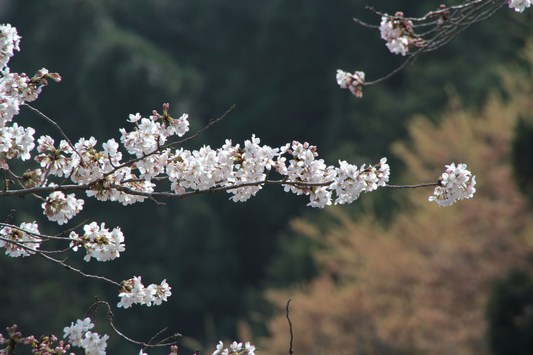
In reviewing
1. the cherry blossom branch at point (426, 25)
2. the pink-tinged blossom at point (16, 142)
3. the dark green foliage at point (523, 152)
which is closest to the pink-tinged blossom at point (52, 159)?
the pink-tinged blossom at point (16, 142)

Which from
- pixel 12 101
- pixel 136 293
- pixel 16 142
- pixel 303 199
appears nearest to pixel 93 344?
pixel 136 293

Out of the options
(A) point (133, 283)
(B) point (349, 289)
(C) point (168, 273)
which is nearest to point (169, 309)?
(C) point (168, 273)

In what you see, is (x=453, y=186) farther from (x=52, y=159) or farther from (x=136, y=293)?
(x=52, y=159)

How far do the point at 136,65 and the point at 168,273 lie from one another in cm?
874

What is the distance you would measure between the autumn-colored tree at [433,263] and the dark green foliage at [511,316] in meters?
2.36

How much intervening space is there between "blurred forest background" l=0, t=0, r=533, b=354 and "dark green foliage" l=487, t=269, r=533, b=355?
0.09 feet

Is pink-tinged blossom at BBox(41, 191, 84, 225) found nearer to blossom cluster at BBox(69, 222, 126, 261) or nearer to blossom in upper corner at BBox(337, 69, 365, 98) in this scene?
blossom cluster at BBox(69, 222, 126, 261)

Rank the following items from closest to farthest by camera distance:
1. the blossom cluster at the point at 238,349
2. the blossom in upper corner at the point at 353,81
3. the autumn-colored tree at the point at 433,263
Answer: the blossom cluster at the point at 238,349
the blossom in upper corner at the point at 353,81
the autumn-colored tree at the point at 433,263

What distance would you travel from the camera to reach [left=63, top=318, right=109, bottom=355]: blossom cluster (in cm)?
398

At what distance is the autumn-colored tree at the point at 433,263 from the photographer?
1942 centimetres

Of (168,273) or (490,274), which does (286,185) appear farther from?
(168,273)

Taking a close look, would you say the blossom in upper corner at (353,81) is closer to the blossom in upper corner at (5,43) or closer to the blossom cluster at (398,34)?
the blossom cluster at (398,34)

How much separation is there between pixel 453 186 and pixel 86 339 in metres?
1.49

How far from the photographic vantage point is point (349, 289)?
73.0ft
